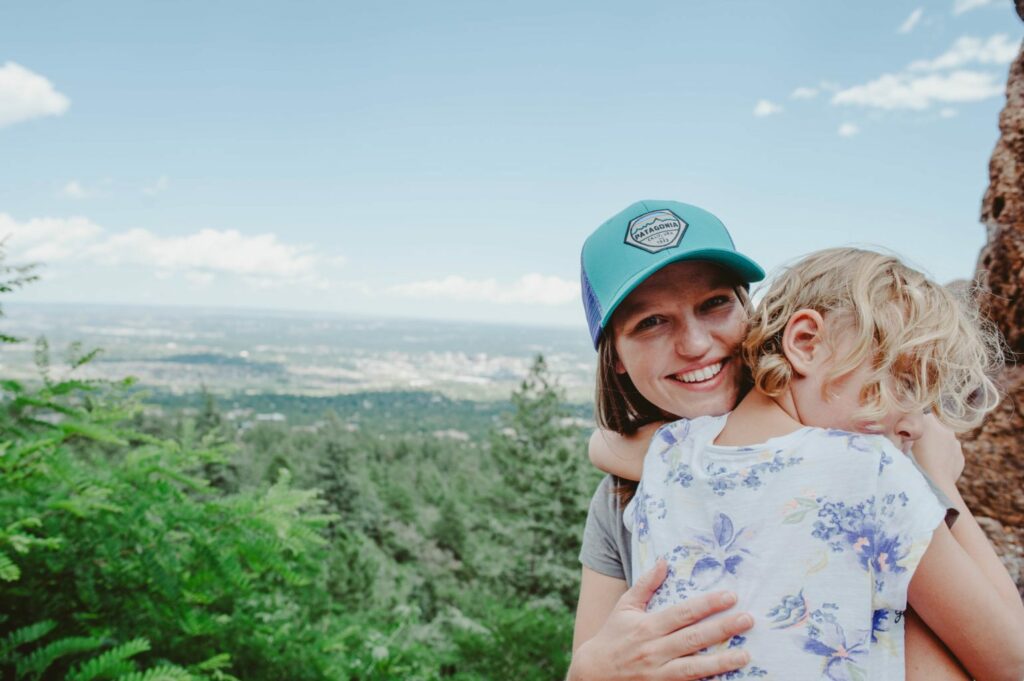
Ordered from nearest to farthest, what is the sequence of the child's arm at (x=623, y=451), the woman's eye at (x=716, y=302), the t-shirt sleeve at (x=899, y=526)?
the t-shirt sleeve at (x=899, y=526) → the woman's eye at (x=716, y=302) → the child's arm at (x=623, y=451)

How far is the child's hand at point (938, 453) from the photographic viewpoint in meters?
1.32

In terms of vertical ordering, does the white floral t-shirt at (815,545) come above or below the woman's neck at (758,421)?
below

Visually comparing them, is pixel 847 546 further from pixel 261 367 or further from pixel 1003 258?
pixel 261 367

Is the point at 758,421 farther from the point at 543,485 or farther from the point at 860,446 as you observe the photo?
the point at 543,485

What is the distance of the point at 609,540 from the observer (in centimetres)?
178

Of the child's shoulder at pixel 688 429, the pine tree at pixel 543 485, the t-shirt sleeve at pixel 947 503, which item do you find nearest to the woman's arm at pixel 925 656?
the t-shirt sleeve at pixel 947 503

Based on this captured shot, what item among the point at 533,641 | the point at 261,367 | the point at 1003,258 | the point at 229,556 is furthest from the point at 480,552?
the point at 261,367

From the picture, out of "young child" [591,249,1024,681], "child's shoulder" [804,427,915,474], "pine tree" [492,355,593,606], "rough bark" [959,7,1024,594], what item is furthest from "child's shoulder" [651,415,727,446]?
"pine tree" [492,355,593,606]

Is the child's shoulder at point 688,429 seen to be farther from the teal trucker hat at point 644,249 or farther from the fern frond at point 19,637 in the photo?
the fern frond at point 19,637

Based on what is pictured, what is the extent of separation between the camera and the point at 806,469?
1.16 meters

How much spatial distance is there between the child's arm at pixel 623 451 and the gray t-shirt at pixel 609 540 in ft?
0.19

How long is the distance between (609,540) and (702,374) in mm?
540

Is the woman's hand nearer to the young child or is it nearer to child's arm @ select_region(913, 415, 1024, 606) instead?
the young child

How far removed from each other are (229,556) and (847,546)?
8.29 feet
